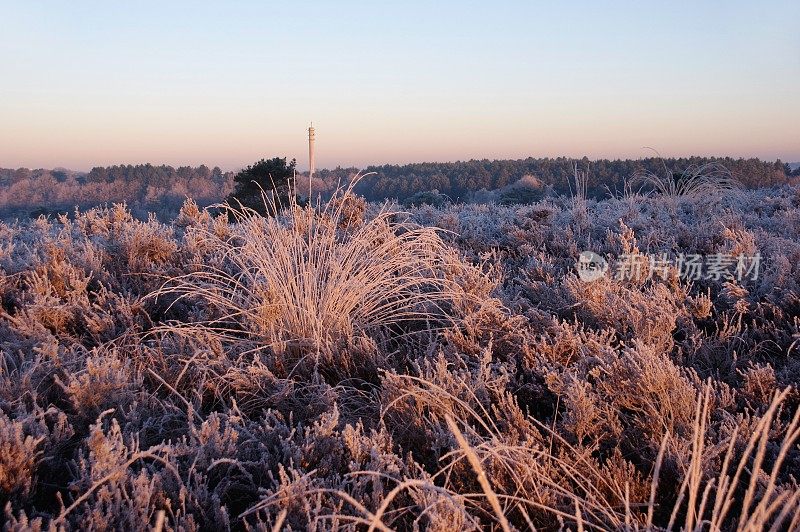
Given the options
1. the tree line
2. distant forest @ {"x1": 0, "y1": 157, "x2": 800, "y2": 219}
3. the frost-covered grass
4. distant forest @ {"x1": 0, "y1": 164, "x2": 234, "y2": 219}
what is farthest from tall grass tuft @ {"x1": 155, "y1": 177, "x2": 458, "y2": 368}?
distant forest @ {"x1": 0, "y1": 164, "x2": 234, "y2": 219}

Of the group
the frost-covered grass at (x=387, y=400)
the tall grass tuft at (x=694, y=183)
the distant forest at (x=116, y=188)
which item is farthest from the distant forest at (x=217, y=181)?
the frost-covered grass at (x=387, y=400)

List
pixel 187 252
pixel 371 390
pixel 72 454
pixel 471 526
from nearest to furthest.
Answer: pixel 471 526, pixel 72 454, pixel 371 390, pixel 187 252

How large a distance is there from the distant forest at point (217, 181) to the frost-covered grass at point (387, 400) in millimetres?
18179

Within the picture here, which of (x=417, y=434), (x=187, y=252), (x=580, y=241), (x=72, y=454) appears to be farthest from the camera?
(x=580, y=241)

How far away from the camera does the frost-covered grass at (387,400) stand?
6.48ft

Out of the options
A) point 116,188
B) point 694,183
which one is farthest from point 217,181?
point 694,183

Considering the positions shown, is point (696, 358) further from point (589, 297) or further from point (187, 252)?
point (187, 252)

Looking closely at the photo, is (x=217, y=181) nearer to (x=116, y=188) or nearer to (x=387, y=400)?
(x=116, y=188)

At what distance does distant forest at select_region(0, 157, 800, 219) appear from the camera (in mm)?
24947

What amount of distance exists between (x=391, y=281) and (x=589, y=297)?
4.61 ft

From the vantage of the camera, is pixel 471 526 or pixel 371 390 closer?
pixel 471 526

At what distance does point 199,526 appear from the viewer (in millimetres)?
1921

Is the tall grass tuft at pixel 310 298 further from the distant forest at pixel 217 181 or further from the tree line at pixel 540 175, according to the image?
the distant forest at pixel 217 181

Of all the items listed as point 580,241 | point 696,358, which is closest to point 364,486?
point 696,358
